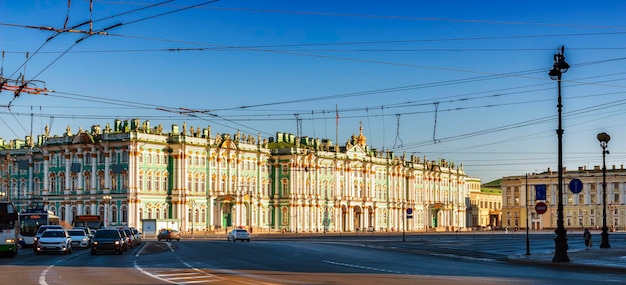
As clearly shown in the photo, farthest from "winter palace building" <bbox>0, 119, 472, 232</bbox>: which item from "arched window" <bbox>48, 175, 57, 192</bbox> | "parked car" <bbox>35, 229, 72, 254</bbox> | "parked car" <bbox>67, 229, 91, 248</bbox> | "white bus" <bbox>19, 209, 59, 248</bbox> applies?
"parked car" <bbox>35, 229, 72, 254</bbox>

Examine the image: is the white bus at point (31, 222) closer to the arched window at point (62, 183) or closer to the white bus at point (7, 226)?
the white bus at point (7, 226)

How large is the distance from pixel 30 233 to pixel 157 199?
53197 millimetres

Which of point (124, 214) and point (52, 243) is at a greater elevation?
point (52, 243)

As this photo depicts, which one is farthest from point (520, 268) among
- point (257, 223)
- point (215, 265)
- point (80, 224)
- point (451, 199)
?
point (451, 199)

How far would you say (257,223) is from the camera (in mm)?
139375

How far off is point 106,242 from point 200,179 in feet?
261

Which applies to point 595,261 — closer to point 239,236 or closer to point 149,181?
point 239,236

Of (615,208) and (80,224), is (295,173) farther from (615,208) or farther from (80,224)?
(615,208)

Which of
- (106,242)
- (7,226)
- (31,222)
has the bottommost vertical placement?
(106,242)

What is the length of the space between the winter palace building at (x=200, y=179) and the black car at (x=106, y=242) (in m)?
60.6

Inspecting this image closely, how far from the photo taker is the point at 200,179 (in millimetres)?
129875

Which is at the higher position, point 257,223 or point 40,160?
point 40,160

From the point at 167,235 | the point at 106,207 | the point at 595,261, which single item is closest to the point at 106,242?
the point at 595,261

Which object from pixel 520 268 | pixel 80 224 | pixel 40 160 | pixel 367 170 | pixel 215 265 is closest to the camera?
pixel 520 268
